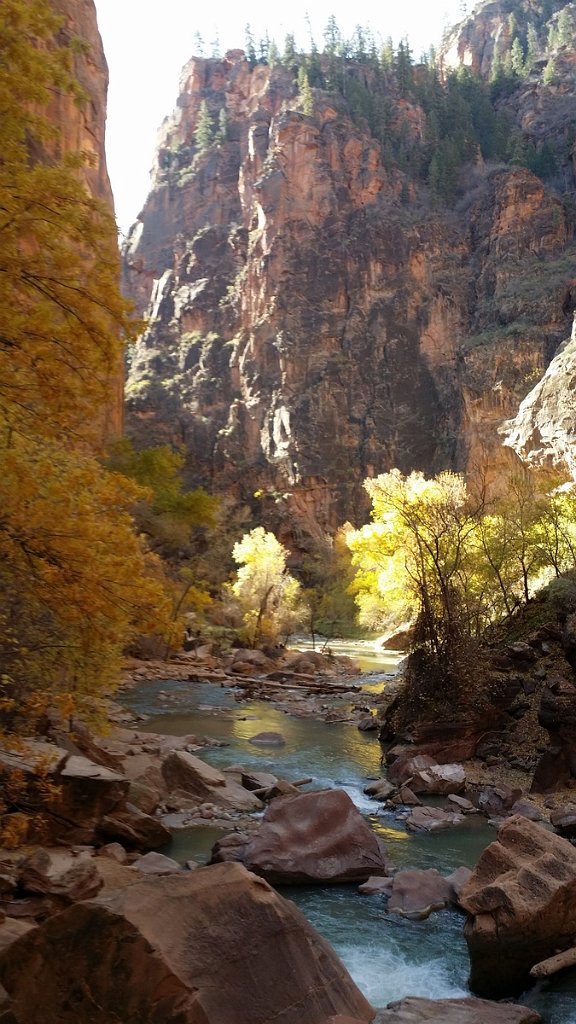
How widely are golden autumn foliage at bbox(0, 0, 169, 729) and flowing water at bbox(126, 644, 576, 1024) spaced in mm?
3500

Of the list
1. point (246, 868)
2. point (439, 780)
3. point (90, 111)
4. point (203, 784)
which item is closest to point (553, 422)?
point (90, 111)

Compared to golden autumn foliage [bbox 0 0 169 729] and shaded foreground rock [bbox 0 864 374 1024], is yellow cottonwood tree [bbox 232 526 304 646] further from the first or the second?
shaded foreground rock [bbox 0 864 374 1024]

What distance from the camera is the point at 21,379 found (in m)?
5.51

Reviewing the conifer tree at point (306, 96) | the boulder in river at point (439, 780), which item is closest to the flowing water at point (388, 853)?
the boulder in river at point (439, 780)

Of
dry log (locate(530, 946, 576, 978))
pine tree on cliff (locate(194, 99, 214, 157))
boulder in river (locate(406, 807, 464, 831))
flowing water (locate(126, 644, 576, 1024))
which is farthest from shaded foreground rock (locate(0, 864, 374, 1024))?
pine tree on cliff (locate(194, 99, 214, 157))

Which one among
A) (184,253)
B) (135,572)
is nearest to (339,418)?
(184,253)

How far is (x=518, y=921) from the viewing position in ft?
19.2

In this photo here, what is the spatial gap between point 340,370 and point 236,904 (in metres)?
68.2

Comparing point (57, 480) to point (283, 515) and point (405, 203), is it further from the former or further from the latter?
point (405, 203)

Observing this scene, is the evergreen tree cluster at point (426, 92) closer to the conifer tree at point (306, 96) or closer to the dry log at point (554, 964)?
the conifer tree at point (306, 96)

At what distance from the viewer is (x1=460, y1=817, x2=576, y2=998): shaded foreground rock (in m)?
5.84

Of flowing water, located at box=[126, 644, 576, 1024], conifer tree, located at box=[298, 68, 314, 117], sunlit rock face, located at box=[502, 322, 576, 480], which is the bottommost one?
flowing water, located at box=[126, 644, 576, 1024]

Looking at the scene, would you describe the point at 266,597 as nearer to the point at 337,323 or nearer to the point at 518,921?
the point at 518,921

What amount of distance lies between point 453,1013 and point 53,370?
223 inches
